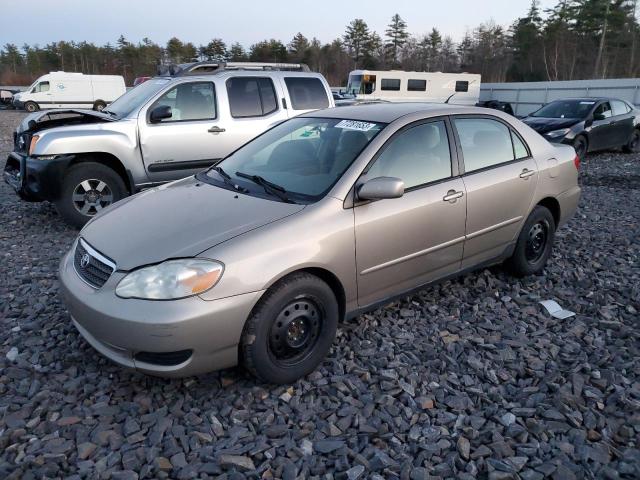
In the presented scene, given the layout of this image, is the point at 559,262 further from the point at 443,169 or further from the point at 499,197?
the point at 443,169

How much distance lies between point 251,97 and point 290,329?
487cm

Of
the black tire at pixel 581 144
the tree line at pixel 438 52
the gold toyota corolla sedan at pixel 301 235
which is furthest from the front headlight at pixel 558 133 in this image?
the tree line at pixel 438 52

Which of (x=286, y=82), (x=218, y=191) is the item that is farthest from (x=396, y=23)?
(x=218, y=191)

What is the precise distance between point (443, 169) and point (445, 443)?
1.95 meters

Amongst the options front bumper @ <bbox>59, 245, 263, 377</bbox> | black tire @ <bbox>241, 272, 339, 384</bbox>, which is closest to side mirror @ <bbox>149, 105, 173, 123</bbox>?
front bumper @ <bbox>59, 245, 263, 377</bbox>

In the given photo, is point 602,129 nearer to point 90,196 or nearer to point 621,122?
point 621,122

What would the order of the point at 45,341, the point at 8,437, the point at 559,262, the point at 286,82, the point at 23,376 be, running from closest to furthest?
the point at 8,437 < the point at 23,376 < the point at 45,341 < the point at 559,262 < the point at 286,82

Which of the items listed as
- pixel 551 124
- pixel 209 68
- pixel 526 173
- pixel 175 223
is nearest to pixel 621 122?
pixel 551 124

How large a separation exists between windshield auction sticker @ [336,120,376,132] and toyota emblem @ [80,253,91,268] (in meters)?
1.95

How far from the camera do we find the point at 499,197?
3.99m

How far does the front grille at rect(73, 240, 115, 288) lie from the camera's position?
2803 mm

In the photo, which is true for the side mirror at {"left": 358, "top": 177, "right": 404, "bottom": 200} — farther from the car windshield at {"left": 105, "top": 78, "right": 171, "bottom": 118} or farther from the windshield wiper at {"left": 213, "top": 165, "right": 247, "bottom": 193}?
the car windshield at {"left": 105, "top": 78, "right": 171, "bottom": 118}

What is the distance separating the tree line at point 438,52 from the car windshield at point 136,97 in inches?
2148

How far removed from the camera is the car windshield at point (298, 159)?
129 inches
